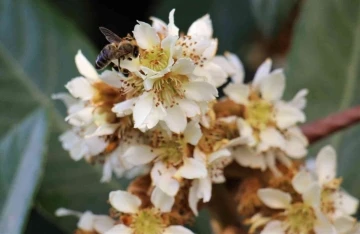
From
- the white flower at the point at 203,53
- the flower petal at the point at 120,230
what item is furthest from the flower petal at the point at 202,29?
the flower petal at the point at 120,230

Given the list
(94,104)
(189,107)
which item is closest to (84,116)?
(94,104)

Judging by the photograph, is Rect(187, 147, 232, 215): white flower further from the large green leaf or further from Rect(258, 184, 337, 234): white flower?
the large green leaf

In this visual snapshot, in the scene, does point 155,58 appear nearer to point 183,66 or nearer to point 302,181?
point 183,66

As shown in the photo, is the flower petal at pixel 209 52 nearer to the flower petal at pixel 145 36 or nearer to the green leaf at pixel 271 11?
the flower petal at pixel 145 36

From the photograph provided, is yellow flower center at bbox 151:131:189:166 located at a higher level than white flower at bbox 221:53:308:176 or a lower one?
lower

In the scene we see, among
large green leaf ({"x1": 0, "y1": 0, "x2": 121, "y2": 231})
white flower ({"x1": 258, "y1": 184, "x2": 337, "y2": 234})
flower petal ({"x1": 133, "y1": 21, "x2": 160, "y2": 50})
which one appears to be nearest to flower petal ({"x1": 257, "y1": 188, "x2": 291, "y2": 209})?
white flower ({"x1": 258, "y1": 184, "x2": 337, "y2": 234})

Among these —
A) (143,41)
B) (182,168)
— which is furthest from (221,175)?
(143,41)

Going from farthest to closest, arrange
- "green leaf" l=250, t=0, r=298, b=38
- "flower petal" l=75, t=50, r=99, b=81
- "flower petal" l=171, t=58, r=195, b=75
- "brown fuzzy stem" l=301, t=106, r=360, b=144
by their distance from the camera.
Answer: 1. "green leaf" l=250, t=0, r=298, b=38
2. "brown fuzzy stem" l=301, t=106, r=360, b=144
3. "flower petal" l=75, t=50, r=99, b=81
4. "flower petal" l=171, t=58, r=195, b=75
